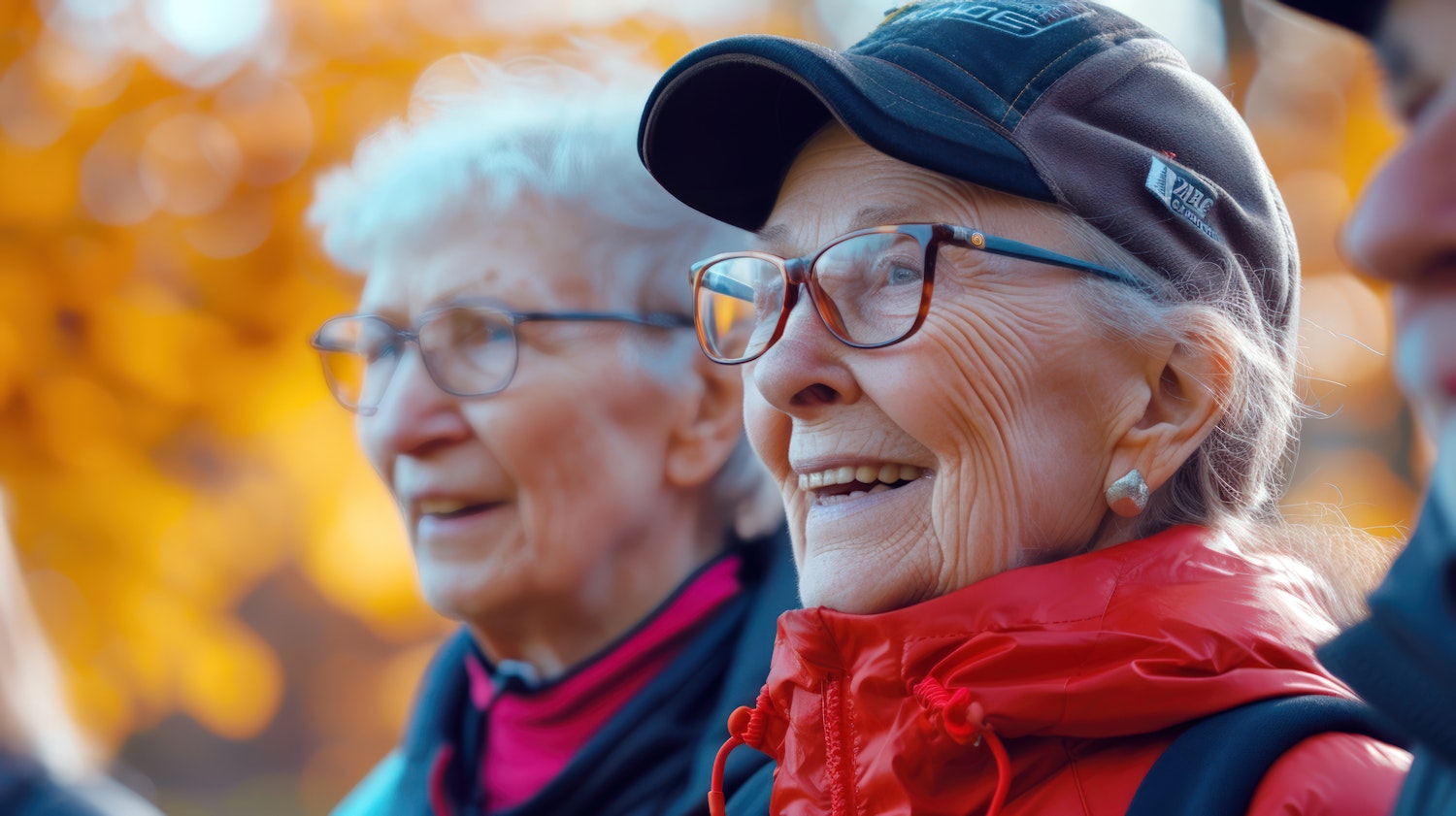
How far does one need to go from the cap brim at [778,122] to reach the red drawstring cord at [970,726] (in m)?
0.65

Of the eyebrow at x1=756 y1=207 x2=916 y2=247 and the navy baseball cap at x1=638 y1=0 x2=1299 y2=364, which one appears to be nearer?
the navy baseball cap at x1=638 y1=0 x2=1299 y2=364

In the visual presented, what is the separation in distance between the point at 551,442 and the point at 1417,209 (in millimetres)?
1940

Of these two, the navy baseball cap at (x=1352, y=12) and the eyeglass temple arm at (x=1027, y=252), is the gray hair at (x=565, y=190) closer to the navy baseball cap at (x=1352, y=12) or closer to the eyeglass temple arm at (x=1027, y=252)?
the eyeglass temple arm at (x=1027, y=252)

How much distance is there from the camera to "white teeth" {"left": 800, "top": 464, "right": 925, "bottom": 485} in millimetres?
1748

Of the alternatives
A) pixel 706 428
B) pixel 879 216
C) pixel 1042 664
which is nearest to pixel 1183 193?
pixel 879 216

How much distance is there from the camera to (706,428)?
111 inches

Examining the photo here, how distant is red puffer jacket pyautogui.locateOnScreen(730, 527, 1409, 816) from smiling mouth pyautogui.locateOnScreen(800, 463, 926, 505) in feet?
0.74

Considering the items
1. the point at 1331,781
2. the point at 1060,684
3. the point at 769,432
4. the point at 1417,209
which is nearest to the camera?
the point at 1417,209

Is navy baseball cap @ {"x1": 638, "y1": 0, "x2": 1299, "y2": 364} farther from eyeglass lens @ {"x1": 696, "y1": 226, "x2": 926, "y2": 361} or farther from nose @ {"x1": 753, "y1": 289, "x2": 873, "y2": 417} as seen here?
nose @ {"x1": 753, "y1": 289, "x2": 873, "y2": 417}

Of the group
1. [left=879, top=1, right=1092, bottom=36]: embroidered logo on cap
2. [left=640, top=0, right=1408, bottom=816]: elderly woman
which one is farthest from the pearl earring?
[left=879, top=1, right=1092, bottom=36]: embroidered logo on cap

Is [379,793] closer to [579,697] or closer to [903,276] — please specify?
[579,697]

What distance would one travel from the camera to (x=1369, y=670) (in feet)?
3.17

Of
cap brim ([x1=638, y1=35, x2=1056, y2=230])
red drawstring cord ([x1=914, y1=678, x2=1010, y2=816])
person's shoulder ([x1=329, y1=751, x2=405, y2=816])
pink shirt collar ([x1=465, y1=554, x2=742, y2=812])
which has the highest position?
cap brim ([x1=638, y1=35, x2=1056, y2=230])

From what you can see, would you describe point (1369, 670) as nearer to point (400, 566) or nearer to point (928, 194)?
point (928, 194)
